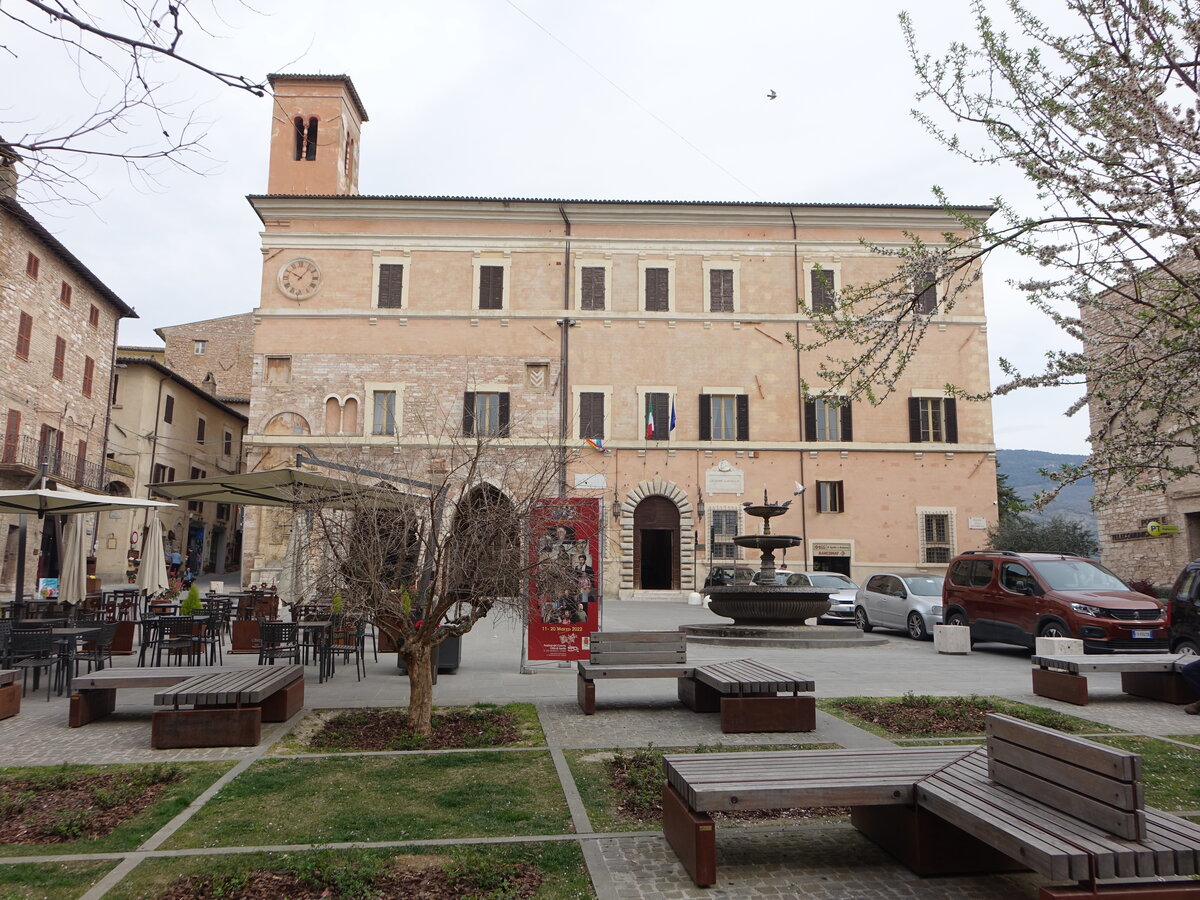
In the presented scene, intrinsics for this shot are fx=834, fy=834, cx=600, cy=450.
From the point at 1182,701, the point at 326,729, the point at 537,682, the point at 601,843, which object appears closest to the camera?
the point at 601,843

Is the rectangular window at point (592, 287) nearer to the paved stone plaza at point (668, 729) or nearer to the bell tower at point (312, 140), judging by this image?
the bell tower at point (312, 140)

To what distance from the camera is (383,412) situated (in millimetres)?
28766

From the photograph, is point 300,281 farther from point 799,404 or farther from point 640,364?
point 799,404

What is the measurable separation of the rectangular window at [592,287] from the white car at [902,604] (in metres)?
14.8

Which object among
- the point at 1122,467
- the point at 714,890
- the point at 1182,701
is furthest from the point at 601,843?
the point at 1182,701

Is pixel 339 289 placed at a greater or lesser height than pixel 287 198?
lesser

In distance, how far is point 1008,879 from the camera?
12.9 ft

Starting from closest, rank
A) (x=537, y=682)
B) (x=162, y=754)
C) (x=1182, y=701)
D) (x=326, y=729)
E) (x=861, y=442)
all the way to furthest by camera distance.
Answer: (x=162, y=754) < (x=326, y=729) < (x=1182, y=701) < (x=537, y=682) < (x=861, y=442)

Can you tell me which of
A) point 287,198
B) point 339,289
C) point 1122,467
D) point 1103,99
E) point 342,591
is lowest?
point 342,591

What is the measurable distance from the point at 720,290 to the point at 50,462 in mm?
22646

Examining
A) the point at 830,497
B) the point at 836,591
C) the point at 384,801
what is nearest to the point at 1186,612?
the point at 384,801

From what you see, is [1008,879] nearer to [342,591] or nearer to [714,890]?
[714,890]

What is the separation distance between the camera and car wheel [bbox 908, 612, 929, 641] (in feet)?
53.0

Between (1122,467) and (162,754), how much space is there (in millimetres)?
7712
